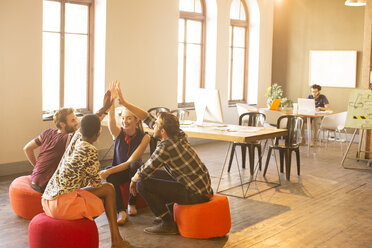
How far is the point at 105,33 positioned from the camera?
317 inches

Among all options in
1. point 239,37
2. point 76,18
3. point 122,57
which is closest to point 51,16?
point 76,18

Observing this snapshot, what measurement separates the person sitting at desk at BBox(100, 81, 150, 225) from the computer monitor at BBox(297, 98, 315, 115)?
523 cm

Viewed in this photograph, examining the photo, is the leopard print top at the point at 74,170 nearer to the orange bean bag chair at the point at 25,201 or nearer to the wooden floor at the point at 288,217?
the wooden floor at the point at 288,217

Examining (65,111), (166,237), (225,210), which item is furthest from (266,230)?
(65,111)

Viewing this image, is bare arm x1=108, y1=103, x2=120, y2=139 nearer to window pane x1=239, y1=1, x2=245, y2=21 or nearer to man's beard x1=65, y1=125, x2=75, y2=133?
man's beard x1=65, y1=125, x2=75, y2=133

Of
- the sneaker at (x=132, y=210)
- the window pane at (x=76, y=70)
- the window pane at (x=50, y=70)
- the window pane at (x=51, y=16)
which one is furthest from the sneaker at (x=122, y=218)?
the window pane at (x=51, y=16)

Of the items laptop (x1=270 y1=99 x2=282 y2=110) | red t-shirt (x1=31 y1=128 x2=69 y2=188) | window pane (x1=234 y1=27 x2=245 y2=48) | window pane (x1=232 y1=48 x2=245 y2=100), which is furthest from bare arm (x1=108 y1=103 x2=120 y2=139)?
window pane (x1=234 y1=27 x2=245 y2=48)

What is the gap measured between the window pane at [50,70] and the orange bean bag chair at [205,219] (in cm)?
390

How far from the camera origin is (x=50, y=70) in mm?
7766

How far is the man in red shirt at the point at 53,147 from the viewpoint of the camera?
4902 mm

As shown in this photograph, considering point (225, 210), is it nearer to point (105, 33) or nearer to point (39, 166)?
point (39, 166)

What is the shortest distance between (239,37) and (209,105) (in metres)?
5.43

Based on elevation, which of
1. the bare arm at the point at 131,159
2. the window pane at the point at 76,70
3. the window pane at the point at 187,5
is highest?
the window pane at the point at 187,5

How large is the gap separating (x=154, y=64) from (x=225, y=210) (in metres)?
4.91
